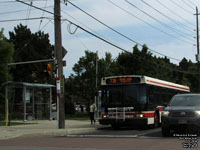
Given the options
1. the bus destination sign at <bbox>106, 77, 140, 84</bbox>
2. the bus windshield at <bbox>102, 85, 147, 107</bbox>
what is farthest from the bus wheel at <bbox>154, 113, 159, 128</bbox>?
the bus destination sign at <bbox>106, 77, 140, 84</bbox>

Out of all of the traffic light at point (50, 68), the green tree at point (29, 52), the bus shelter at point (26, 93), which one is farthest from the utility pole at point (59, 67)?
the green tree at point (29, 52)

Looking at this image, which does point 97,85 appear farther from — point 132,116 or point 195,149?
point 195,149

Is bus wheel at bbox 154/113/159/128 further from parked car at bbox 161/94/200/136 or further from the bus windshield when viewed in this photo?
parked car at bbox 161/94/200/136

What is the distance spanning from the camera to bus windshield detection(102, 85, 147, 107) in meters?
19.8

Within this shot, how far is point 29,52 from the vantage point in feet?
193

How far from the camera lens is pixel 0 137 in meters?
16.0

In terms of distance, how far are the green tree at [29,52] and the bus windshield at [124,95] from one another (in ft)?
126

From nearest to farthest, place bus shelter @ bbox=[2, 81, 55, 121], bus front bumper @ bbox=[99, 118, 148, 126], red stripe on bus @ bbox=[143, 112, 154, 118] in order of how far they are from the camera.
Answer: bus front bumper @ bbox=[99, 118, 148, 126] → red stripe on bus @ bbox=[143, 112, 154, 118] → bus shelter @ bbox=[2, 81, 55, 121]

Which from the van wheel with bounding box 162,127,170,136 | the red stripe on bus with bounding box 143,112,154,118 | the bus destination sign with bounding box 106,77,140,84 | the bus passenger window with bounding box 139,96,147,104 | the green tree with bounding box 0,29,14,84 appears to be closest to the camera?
the van wheel with bounding box 162,127,170,136

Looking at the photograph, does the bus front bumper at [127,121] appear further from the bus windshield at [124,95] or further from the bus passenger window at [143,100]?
the bus passenger window at [143,100]

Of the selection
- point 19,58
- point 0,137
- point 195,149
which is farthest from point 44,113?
point 19,58

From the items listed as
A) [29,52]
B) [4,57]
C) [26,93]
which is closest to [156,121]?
[26,93]

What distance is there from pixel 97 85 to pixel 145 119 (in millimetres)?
23167

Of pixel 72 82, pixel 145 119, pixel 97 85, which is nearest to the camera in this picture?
pixel 145 119
